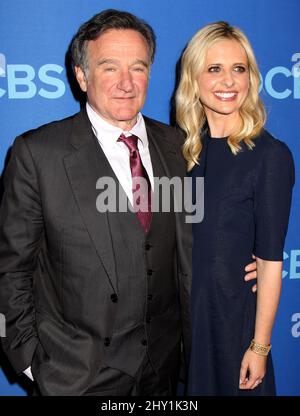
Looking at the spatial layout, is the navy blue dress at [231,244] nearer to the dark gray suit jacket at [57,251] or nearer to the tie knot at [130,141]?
the dark gray suit jacket at [57,251]

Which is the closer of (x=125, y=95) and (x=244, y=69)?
(x=125, y=95)

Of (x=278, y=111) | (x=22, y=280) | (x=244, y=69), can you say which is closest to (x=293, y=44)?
(x=278, y=111)

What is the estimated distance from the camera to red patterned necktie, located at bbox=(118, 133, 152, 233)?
5.83ft

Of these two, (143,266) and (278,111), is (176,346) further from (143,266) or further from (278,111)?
(278,111)

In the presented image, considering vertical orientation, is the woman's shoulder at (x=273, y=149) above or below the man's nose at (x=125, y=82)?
below

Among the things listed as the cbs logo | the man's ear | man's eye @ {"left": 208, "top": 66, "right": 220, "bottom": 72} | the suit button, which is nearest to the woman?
man's eye @ {"left": 208, "top": 66, "right": 220, "bottom": 72}

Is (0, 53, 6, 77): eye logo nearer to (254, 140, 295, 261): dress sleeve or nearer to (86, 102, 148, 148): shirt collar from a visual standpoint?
(86, 102, 148, 148): shirt collar

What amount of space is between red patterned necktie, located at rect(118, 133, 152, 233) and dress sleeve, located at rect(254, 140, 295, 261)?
0.43m

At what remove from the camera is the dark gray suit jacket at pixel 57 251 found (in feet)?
5.60

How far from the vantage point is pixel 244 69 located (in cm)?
196

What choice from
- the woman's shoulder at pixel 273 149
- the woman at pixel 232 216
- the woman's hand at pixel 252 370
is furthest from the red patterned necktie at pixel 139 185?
the woman's hand at pixel 252 370

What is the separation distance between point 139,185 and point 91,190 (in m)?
0.20

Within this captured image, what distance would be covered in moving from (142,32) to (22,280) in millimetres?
1114

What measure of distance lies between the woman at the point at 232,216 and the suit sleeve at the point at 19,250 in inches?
26.5
